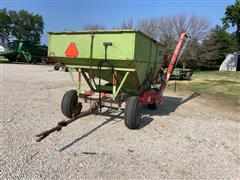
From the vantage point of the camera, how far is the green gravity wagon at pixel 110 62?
14.8ft

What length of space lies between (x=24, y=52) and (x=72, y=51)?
2445 centimetres

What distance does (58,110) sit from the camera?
6113 mm

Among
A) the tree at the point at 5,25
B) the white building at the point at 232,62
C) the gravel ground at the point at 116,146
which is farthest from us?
the tree at the point at 5,25

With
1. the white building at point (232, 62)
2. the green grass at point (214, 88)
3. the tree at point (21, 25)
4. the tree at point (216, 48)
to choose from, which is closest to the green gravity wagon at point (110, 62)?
the green grass at point (214, 88)

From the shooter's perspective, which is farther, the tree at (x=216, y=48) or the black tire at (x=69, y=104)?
the tree at (x=216, y=48)

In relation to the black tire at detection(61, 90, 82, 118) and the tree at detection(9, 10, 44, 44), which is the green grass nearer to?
the black tire at detection(61, 90, 82, 118)

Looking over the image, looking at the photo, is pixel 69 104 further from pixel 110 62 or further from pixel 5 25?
pixel 5 25

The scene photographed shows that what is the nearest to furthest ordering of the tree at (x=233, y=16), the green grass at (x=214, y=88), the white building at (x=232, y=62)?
the green grass at (x=214, y=88)
the tree at (x=233, y=16)
the white building at (x=232, y=62)

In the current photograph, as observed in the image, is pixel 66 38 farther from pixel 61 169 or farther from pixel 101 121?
pixel 61 169

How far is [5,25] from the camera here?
148 feet

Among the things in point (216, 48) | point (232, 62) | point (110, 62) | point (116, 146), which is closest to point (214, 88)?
point (110, 62)

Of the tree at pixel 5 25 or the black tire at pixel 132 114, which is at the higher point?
the tree at pixel 5 25

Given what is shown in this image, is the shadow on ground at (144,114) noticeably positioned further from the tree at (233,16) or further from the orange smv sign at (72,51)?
the tree at (233,16)

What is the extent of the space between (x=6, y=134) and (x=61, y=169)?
1666mm
